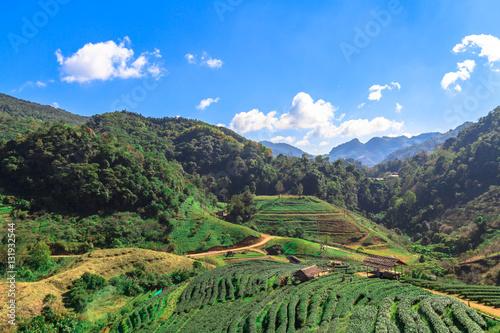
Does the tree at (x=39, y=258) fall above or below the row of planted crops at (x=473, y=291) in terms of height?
above

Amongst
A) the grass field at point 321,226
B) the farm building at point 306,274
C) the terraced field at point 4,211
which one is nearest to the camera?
the farm building at point 306,274

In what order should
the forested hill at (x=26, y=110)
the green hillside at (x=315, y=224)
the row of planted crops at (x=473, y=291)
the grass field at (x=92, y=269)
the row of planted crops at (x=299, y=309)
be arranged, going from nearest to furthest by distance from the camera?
the row of planted crops at (x=299, y=309), the grass field at (x=92, y=269), the row of planted crops at (x=473, y=291), the green hillside at (x=315, y=224), the forested hill at (x=26, y=110)

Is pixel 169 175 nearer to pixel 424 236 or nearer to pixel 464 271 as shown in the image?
pixel 464 271

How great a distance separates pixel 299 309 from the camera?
71.0 feet

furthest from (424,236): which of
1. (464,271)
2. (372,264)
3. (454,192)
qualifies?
(372,264)

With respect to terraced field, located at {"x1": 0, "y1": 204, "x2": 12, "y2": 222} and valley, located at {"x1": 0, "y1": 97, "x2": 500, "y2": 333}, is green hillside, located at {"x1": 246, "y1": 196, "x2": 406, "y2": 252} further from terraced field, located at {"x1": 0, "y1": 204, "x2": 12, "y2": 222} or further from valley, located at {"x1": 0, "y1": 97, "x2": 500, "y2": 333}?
terraced field, located at {"x1": 0, "y1": 204, "x2": 12, "y2": 222}

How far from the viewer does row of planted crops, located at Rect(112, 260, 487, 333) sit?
17.5 meters

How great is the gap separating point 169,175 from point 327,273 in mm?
52896

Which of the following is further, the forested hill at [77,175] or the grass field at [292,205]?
the grass field at [292,205]

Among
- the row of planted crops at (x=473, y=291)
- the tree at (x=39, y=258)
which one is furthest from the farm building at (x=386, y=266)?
the tree at (x=39, y=258)

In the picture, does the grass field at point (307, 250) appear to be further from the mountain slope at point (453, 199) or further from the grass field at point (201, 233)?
the mountain slope at point (453, 199)

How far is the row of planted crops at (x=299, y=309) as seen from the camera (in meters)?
17.5

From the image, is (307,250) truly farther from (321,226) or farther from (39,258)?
(39,258)

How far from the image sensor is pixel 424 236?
3132 inches
